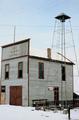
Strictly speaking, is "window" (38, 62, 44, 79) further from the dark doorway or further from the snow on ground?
the snow on ground

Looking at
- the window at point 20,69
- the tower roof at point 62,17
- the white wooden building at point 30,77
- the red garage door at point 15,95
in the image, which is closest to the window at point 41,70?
the white wooden building at point 30,77

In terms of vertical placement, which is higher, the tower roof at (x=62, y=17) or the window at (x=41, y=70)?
the tower roof at (x=62, y=17)

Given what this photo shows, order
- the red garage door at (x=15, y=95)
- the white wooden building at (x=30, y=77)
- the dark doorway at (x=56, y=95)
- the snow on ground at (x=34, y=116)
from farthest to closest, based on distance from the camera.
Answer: the dark doorway at (x=56, y=95) < the red garage door at (x=15, y=95) < the white wooden building at (x=30, y=77) < the snow on ground at (x=34, y=116)

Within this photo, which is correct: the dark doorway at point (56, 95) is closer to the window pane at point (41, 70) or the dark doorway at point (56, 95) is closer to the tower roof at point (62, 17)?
the window pane at point (41, 70)

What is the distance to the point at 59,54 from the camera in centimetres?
4094

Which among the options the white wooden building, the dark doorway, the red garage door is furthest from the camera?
the dark doorway

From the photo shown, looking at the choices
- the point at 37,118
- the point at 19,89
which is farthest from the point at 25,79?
the point at 37,118

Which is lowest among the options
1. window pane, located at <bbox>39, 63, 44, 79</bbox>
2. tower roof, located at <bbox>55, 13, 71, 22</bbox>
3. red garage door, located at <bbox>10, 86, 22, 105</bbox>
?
red garage door, located at <bbox>10, 86, 22, 105</bbox>

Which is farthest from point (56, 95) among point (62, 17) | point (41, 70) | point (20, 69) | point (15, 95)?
point (62, 17)

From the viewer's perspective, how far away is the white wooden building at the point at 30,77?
34.6 meters

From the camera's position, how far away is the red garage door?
115ft

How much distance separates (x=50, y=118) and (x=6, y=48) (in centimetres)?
1955

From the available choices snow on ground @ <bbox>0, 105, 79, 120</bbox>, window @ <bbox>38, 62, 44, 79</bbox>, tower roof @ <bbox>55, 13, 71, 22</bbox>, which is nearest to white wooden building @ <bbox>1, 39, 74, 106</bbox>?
window @ <bbox>38, 62, 44, 79</bbox>

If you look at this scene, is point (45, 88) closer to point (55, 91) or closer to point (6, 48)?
point (55, 91)
